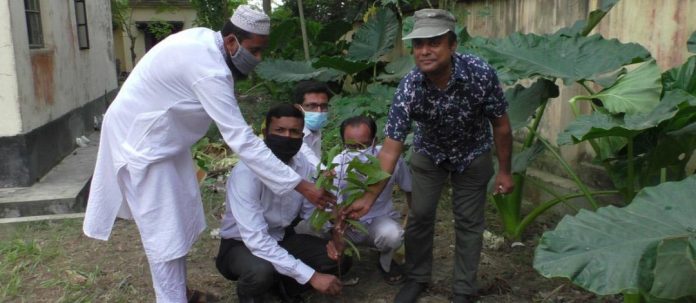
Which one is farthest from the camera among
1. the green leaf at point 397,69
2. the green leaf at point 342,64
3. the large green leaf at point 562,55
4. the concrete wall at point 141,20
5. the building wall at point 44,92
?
the concrete wall at point 141,20

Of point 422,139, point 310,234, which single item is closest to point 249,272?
point 310,234

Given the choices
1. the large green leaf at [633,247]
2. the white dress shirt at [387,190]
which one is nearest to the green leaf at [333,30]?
the white dress shirt at [387,190]

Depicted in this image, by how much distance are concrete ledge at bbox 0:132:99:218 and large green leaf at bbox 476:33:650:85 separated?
368 cm

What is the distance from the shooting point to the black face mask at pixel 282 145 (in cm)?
303

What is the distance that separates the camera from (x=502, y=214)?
4.01 meters

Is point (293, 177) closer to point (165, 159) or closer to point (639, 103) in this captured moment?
point (165, 159)

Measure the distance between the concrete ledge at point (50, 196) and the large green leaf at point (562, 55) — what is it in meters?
3.68

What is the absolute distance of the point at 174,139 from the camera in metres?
2.82

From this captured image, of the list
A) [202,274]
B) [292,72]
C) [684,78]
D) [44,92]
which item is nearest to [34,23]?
[44,92]

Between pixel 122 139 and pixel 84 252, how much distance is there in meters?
1.70

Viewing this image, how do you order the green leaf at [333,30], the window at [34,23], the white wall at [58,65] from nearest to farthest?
the white wall at [58,65] → the window at [34,23] → the green leaf at [333,30]

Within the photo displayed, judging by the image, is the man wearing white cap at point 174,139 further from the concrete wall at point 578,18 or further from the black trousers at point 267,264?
the concrete wall at point 578,18

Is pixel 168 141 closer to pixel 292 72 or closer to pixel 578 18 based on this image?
pixel 578 18

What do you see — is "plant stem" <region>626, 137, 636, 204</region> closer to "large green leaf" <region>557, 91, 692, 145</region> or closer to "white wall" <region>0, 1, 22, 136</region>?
"large green leaf" <region>557, 91, 692, 145</region>
